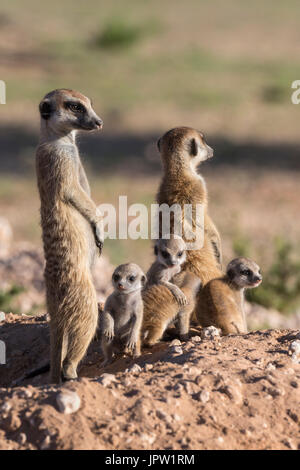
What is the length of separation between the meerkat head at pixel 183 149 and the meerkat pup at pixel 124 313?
1.21 metres

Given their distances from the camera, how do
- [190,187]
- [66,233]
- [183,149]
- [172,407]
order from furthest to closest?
1. [183,149]
2. [190,187]
3. [66,233]
4. [172,407]

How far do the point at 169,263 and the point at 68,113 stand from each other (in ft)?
3.85

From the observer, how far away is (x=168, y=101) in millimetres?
20156

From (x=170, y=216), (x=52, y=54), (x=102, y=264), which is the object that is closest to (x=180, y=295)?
(x=170, y=216)

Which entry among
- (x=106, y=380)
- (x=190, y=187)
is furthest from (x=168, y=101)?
(x=106, y=380)

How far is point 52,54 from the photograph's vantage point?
24.4 meters

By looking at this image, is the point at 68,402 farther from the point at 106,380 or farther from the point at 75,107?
the point at 75,107

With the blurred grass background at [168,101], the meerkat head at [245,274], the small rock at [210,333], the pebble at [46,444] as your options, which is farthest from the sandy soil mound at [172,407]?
the blurred grass background at [168,101]

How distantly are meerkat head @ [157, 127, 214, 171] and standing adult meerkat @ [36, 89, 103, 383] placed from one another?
43.4 inches

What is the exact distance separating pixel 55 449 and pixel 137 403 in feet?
1.59

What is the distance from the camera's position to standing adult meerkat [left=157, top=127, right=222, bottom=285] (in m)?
5.60

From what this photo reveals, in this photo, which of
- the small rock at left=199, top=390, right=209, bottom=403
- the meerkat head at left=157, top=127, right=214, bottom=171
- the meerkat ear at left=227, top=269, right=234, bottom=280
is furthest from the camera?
the meerkat head at left=157, top=127, right=214, bottom=171

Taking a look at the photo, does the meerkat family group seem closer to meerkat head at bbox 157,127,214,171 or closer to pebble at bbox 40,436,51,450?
meerkat head at bbox 157,127,214,171

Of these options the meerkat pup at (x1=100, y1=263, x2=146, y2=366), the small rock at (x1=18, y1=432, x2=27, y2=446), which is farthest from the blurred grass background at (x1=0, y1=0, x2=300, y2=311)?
the small rock at (x1=18, y1=432, x2=27, y2=446)
